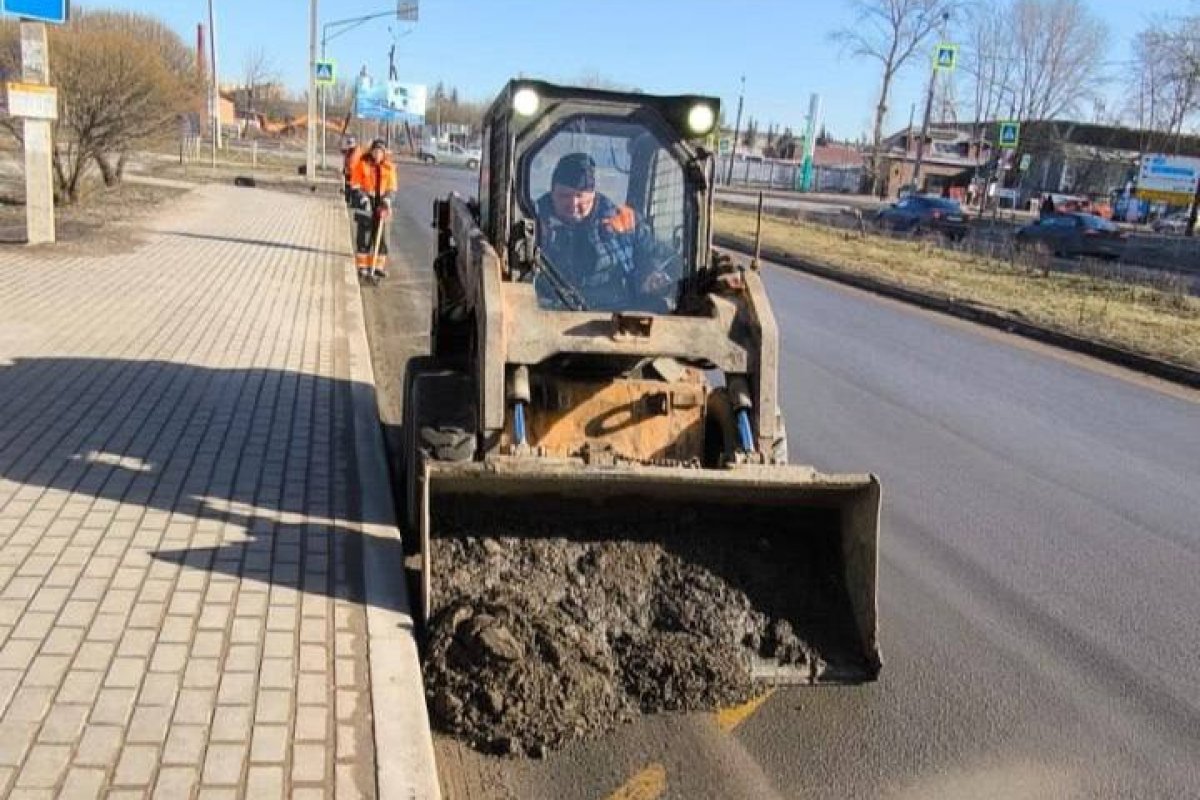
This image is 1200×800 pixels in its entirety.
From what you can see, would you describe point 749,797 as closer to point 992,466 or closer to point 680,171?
point 680,171

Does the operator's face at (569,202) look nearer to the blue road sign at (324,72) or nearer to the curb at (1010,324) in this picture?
the curb at (1010,324)

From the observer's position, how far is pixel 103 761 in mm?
3561

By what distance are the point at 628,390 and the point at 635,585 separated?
1.16 m

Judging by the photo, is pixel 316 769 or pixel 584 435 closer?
pixel 316 769

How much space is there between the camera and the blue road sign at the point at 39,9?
45.4 ft

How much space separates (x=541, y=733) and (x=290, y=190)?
1281 inches

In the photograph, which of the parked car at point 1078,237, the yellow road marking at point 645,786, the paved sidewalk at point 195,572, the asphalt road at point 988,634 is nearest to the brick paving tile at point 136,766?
the paved sidewalk at point 195,572

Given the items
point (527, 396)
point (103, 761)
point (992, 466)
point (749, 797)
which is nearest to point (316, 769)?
point (103, 761)

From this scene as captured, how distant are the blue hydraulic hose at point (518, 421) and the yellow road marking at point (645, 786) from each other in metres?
1.66

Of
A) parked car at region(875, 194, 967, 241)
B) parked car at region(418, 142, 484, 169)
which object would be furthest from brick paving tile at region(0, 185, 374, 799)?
parked car at region(418, 142, 484, 169)

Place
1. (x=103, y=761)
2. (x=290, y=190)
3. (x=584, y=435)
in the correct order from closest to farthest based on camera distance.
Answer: (x=103, y=761) → (x=584, y=435) → (x=290, y=190)

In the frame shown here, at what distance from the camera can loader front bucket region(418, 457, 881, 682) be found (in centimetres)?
477

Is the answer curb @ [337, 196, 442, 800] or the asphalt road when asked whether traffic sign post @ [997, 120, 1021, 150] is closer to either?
the asphalt road

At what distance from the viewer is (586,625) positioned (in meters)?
4.72
